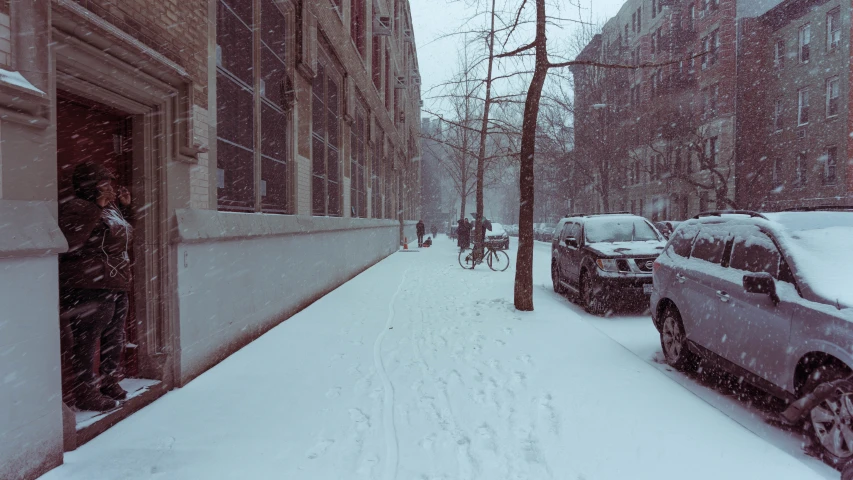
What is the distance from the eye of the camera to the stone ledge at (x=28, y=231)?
9.75 feet

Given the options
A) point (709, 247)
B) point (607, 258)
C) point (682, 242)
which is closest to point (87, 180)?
point (709, 247)

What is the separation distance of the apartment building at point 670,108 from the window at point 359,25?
12218mm

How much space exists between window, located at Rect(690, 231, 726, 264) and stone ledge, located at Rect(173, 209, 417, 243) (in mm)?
5208

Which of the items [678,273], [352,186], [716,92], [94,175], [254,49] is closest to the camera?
[94,175]

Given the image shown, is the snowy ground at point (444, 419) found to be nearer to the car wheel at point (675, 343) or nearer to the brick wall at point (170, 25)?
the car wheel at point (675, 343)

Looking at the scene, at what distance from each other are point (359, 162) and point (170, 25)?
12.9 metres

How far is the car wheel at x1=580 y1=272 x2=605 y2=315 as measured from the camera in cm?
906

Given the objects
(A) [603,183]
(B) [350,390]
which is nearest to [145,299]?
(B) [350,390]

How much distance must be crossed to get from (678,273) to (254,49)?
6558 millimetres

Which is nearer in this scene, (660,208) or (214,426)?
(214,426)

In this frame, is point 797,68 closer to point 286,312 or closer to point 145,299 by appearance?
point 286,312

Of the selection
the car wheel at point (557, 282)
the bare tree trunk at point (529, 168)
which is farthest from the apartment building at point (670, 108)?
the bare tree trunk at point (529, 168)

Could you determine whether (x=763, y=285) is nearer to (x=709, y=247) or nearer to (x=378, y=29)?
(x=709, y=247)

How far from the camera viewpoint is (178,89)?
5.15 m
